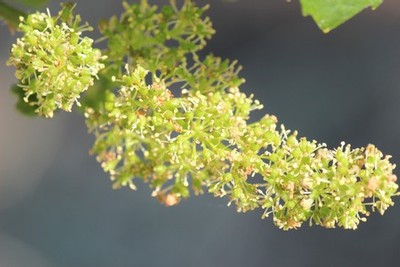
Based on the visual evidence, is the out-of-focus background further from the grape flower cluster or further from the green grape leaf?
the green grape leaf

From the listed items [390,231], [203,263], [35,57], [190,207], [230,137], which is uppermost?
[35,57]

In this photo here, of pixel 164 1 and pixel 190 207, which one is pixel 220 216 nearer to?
pixel 190 207

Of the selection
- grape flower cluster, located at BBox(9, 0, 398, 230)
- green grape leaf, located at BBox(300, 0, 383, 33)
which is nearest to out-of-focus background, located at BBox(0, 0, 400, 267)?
grape flower cluster, located at BBox(9, 0, 398, 230)

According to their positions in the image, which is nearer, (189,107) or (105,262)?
(189,107)

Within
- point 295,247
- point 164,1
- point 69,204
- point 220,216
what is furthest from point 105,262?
point 164,1

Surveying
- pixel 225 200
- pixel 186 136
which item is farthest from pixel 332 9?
pixel 225 200

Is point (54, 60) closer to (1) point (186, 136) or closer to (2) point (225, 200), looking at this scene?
(1) point (186, 136)
